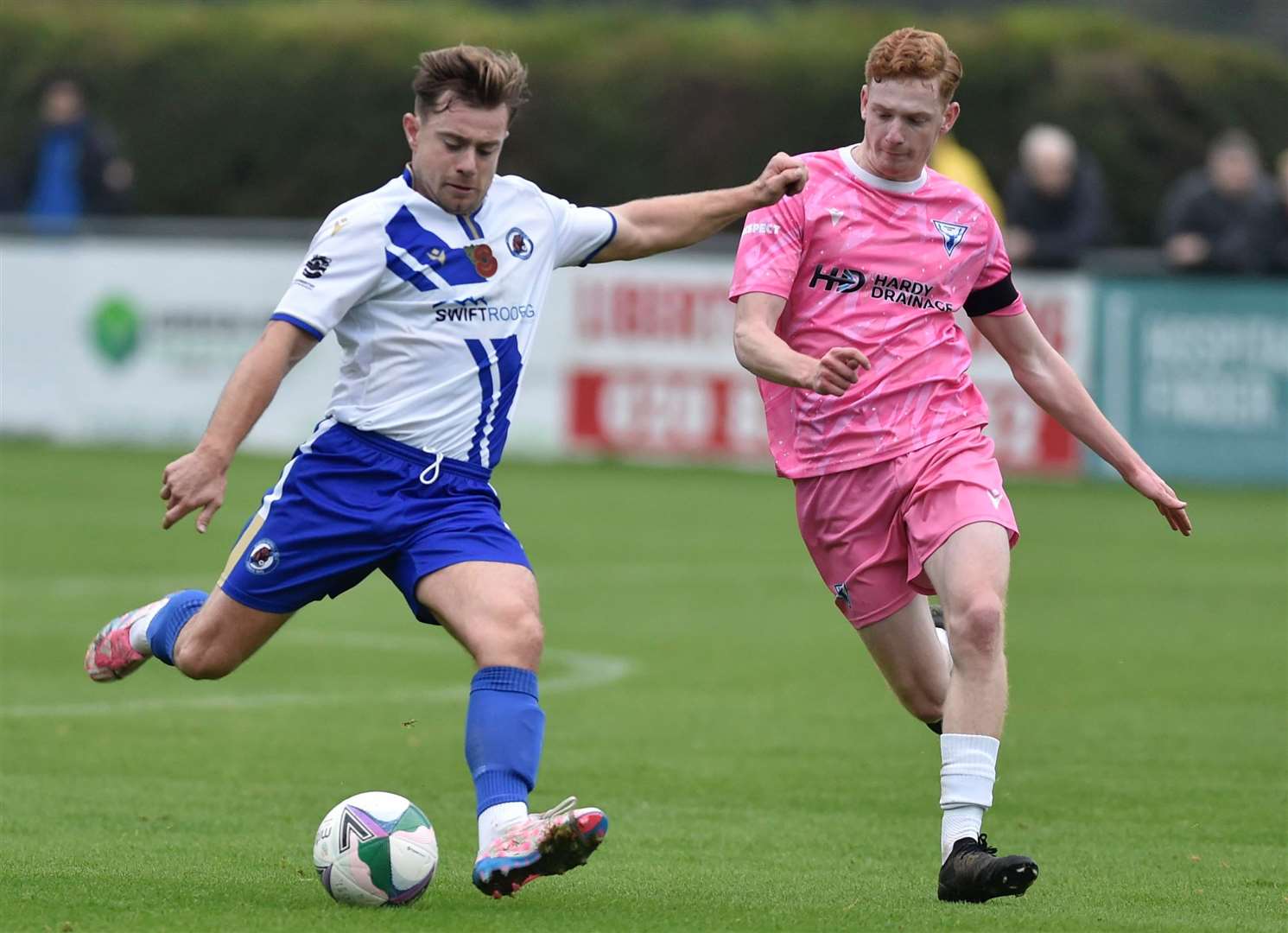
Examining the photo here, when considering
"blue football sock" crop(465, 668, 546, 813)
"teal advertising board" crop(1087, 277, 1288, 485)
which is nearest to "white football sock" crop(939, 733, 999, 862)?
"blue football sock" crop(465, 668, 546, 813)

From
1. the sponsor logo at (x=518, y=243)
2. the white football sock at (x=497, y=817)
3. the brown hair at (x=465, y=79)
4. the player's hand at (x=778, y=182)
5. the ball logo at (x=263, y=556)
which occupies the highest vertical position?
the brown hair at (x=465, y=79)

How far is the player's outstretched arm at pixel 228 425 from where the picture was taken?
6.56m

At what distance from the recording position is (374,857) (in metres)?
6.79

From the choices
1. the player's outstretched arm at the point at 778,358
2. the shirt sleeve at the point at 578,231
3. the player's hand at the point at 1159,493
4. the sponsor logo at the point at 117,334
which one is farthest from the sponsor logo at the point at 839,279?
the sponsor logo at the point at 117,334

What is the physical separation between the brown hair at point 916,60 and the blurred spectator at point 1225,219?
13.7m

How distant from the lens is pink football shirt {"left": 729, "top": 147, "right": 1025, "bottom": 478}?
739 cm

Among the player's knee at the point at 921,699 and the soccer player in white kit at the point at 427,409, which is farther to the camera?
the player's knee at the point at 921,699

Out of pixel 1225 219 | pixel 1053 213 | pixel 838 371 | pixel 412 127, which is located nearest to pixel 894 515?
pixel 838 371

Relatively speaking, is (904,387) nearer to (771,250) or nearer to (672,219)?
(771,250)

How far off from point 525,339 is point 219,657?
4.18ft

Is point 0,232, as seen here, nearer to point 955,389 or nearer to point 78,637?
point 78,637

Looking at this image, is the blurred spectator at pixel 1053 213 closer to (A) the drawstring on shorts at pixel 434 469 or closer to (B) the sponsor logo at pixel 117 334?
(B) the sponsor logo at pixel 117 334

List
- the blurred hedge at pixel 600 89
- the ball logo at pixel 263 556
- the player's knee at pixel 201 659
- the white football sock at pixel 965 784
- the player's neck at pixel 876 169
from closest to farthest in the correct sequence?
the white football sock at pixel 965 784 → the ball logo at pixel 263 556 → the player's knee at pixel 201 659 → the player's neck at pixel 876 169 → the blurred hedge at pixel 600 89

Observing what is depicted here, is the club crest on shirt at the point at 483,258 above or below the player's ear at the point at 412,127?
below
